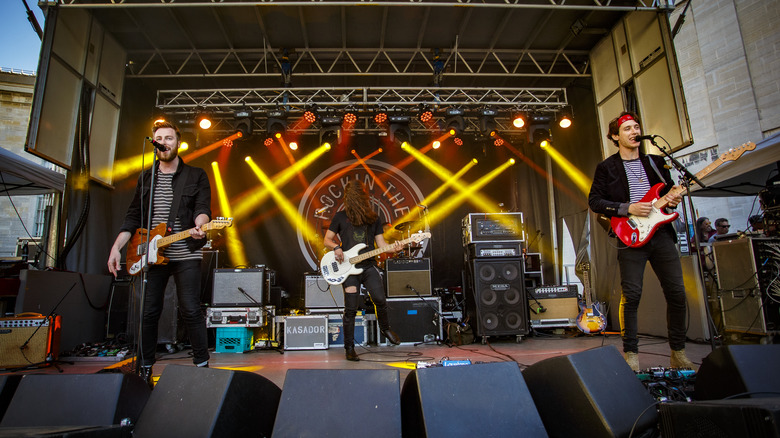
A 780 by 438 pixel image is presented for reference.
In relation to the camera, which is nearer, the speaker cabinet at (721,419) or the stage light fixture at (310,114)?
the speaker cabinet at (721,419)

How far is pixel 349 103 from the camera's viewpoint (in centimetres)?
728

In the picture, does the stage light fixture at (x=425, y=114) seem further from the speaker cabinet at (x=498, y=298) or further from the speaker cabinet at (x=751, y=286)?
the speaker cabinet at (x=751, y=286)

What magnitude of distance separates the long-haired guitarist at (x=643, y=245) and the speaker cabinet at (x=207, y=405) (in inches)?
95.8

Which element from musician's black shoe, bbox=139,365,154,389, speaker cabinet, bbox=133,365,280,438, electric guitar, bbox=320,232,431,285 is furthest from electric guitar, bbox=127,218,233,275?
electric guitar, bbox=320,232,431,285

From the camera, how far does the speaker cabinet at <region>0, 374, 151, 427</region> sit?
5.09 ft

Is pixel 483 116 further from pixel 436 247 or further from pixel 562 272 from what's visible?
pixel 562 272

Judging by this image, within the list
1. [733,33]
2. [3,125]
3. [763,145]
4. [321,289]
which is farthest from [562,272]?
[3,125]

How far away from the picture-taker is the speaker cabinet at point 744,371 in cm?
154

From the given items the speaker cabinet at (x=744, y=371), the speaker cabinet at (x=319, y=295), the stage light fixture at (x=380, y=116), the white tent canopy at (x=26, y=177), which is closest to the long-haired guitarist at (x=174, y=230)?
the speaker cabinet at (x=744, y=371)

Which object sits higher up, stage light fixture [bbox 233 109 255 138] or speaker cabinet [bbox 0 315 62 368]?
stage light fixture [bbox 233 109 255 138]

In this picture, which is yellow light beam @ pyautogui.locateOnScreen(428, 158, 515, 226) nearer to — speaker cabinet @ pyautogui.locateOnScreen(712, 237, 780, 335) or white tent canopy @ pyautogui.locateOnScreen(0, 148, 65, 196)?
speaker cabinet @ pyautogui.locateOnScreen(712, 237, 780, 335)

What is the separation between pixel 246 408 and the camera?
1.49 m

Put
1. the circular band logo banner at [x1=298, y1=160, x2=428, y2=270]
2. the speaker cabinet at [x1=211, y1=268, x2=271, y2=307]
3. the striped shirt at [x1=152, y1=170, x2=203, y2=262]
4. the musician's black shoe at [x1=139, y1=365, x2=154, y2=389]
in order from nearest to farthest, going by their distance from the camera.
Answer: the musician's black shoe at [x1=139, y1=365, x2=154, y2=389]
the striped shirt at [x1=152, y1=170, x2=203, y2=262]
the speaker cabinet at [x1=211, y1=268, x2=271, y2=307]
the circular band logo banner at [x1=298, y1=160, x2=428, y2=270]

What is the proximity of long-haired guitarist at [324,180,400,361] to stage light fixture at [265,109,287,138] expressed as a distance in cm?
328
